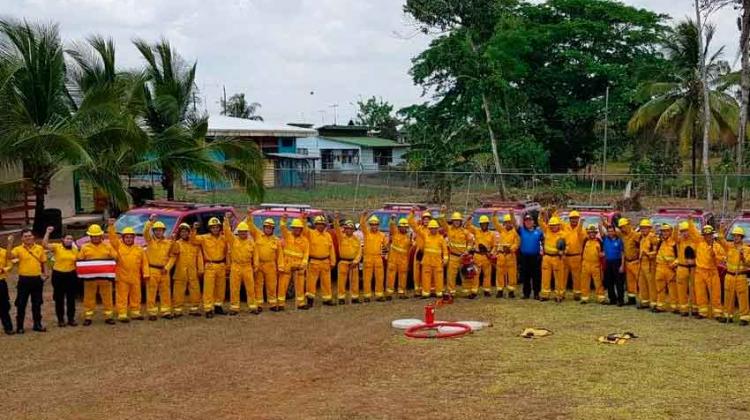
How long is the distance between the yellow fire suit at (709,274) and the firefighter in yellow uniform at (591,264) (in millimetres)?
1737

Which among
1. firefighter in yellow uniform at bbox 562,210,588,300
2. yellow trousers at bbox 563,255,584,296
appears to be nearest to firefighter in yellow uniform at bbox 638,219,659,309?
firefighter in yellow uniform at bbox 562,210,588,300

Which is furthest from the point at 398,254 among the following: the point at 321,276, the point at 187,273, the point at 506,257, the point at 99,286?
the point at 99,286

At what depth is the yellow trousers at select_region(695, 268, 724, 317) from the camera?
11.8 metres

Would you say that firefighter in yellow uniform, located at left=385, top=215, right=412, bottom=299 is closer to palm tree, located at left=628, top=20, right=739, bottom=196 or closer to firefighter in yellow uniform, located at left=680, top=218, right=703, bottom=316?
firefighter in yellow uniform, located at left=680, top=218, right=703, bottom=316

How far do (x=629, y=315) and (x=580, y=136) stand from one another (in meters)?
31.7

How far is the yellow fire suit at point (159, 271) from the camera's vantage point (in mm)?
12047

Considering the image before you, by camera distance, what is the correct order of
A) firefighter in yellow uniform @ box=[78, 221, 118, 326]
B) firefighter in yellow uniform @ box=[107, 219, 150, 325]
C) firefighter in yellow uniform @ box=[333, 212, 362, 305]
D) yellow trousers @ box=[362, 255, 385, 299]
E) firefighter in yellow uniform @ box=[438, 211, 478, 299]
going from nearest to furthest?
1. firefighter in yellow uniform @ box=[78, 221, 118, 326]
2. firefighter in yellow uniform @ box=[107, 219, 150, 325]
3. firefighter in yellow uniform @ box=[333, 212, 362, 305]
4. yellow trousers @ box=[362, 255, 385, 299]
5. firefighter in yellow uniform @ box=[438, 211, 478, 299]

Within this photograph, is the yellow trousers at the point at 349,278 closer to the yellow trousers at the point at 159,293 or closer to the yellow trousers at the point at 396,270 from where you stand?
the yellow trousers at the point at 396,270

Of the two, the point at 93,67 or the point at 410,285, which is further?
the point at 93,67

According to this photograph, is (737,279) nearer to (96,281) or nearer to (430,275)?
(430,275)

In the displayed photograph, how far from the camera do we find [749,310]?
11570 mm

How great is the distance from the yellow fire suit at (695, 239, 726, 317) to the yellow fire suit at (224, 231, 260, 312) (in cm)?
706

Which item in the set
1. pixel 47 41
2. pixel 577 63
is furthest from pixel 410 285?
pixel 577 63

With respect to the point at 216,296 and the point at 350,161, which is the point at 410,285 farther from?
the point at 350,161
